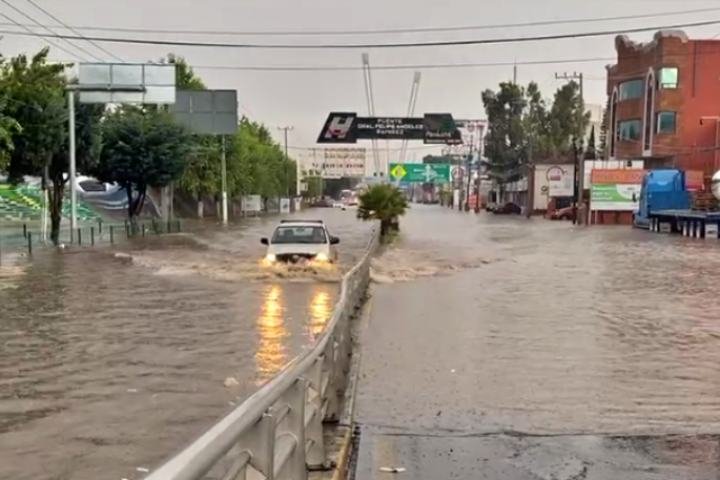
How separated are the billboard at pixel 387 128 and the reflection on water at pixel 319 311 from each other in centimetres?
4703

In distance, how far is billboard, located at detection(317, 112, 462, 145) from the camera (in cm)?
6656

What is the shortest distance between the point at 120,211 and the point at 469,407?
60.8 meters

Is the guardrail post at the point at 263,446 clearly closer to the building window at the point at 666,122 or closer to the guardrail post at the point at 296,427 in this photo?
the guardrail post at the point at 296,427

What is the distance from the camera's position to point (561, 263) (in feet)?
97.7

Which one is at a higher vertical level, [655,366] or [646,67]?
[646,67]

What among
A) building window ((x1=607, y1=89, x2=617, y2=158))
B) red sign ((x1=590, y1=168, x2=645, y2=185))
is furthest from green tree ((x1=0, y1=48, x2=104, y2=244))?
building window ((x1=607, y1=89, x2=617, y2=158))

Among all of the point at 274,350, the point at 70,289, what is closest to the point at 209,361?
the point at 274,350

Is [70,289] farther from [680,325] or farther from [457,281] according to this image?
[680,325]

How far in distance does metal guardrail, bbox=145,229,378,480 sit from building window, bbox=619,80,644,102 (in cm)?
7254

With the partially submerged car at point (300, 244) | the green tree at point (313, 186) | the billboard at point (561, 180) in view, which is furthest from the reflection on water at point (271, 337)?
the green tree at point (313, 186)

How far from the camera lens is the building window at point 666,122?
70750 millimetres

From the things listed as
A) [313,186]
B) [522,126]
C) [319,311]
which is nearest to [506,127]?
[522,126]

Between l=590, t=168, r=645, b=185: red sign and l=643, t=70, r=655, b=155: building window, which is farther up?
l=643, t=70, r=655, b=155: building window

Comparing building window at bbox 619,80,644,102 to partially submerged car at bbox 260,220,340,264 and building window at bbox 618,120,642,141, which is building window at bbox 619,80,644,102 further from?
partially submerged car at bbox 260,220,340,264
